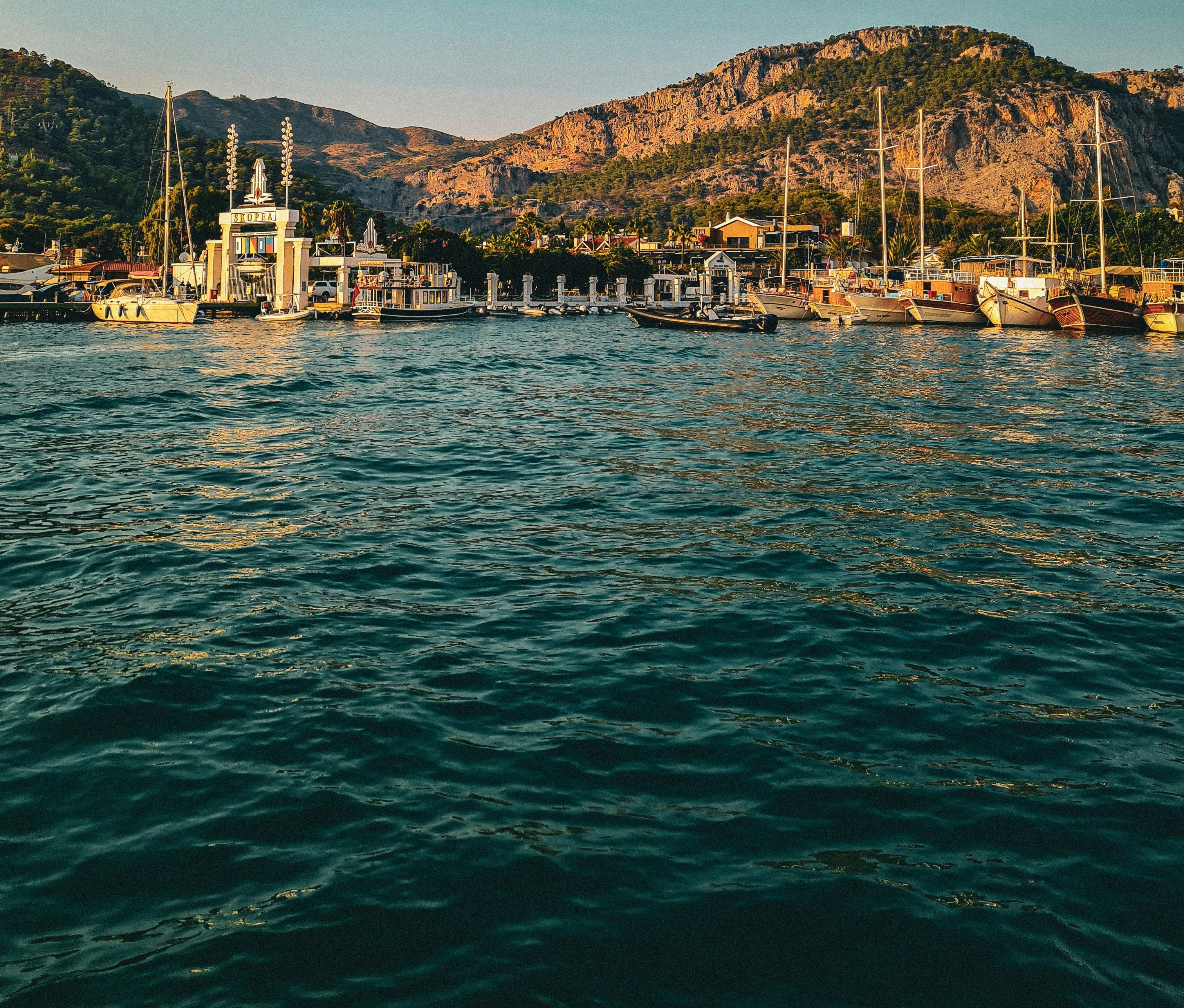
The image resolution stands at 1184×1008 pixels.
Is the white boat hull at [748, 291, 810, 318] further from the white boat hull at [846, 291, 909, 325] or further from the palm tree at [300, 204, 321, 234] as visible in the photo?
the palm tree at [300, 204, 321, 234]

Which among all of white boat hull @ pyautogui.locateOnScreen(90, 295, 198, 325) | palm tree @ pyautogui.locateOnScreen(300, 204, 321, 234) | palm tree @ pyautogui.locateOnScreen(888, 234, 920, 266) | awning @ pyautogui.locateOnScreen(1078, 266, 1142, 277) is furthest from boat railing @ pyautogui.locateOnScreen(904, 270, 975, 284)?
palm tree @ pyautogui.locateOnScreen(300, 204, 321, 234)

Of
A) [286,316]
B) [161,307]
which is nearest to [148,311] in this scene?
[161,307]

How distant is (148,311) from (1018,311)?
250 feet

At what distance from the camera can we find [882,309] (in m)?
88.1

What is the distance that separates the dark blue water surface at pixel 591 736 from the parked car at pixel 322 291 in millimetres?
94082

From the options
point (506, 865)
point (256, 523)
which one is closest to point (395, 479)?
point (256, 523)

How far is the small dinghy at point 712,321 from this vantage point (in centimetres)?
7600

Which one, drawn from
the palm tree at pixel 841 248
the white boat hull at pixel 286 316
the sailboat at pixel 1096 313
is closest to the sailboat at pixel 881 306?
the sailboat at pixel 1096 313

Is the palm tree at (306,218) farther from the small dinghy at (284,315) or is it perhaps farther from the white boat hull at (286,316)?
the white boat hull at (286,316)

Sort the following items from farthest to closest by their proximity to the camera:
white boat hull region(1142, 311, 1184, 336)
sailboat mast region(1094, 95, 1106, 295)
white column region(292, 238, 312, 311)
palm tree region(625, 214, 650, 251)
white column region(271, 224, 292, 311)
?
1. palm tree region(625, 214, 650, 251)
2. white column region(292, 238, 312, 311)
3. white column region(271, 224, 292, 311)
4. sailboat mast region(1094, 95, 1106, 295)
5. white boat hull region(1142, 311, 1184, 336)

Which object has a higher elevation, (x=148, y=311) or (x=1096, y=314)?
(x=148, y=311)

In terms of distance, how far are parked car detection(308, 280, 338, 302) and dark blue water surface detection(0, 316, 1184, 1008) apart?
9408cm

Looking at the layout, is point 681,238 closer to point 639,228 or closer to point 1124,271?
point 639,228

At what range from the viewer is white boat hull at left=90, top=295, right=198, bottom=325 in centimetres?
8369
